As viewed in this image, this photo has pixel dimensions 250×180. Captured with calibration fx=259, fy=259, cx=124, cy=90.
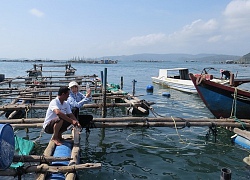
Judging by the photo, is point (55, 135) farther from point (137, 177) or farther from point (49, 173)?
point (137, 177)

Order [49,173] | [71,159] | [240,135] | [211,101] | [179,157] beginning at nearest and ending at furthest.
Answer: [49,173] < [71,159] < [179,157] < [240,135] < [211,101]

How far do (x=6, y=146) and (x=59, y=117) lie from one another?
1.87m

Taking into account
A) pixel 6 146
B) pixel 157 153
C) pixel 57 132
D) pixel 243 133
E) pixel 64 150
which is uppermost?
pixel 6 146

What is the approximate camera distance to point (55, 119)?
22.7 feet

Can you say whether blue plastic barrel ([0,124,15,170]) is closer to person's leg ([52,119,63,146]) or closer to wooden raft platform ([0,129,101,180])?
wooden raft platform ([0,129,101,180])

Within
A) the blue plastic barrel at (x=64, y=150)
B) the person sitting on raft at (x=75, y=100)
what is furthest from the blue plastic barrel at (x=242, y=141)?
the blue plastic barrel at (x=64, y=150)

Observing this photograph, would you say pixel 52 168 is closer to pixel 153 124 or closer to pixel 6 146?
pixel 6 146

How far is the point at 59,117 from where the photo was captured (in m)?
6.70

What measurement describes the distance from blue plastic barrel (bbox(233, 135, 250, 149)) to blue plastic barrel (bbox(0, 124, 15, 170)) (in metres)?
7.62

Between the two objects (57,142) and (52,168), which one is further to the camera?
(57,142)

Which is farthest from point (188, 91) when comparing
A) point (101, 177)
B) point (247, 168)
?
point (101, 177)

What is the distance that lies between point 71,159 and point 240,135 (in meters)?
6.46

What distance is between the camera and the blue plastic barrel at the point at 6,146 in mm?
4770

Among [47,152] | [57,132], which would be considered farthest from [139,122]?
[47,152]
